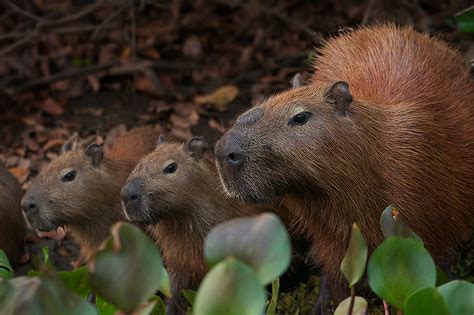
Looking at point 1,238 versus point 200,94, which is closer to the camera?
point 1,238

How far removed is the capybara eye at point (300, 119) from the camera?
3.67m

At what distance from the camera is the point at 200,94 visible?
7.35 meters

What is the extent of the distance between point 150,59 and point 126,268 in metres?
5.68

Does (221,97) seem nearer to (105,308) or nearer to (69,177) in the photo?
(69,177)

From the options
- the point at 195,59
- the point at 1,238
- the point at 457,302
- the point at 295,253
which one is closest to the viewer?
the point at 457,302

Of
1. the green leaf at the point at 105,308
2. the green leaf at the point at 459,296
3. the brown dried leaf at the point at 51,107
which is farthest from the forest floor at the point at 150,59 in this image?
the green leaf at the point at 459,296

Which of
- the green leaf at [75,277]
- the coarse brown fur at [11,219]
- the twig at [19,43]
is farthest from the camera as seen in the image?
the twig at [19,43]

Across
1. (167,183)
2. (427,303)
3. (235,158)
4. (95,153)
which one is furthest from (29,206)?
(427,303)

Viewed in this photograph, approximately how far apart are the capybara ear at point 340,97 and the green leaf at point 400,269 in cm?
113

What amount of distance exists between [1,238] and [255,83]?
106 inches

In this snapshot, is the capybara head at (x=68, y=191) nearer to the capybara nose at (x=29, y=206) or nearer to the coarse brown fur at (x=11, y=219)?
the capybara nose at (x=29, y=206)

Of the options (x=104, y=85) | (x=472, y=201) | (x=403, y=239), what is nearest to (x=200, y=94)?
(x=104, y=85)

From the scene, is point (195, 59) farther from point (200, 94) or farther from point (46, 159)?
point (46, 159)

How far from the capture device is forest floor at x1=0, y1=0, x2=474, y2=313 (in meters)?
6.98
